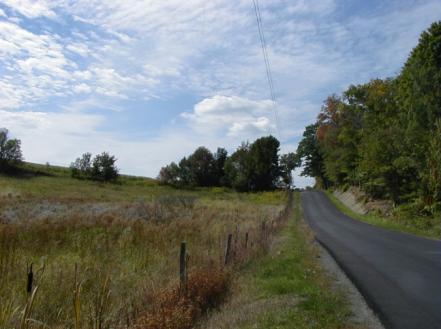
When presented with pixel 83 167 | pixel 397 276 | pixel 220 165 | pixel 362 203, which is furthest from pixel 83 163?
pixel 397 276

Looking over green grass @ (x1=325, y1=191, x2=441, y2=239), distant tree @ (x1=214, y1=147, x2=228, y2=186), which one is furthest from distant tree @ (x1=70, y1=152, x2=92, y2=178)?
green grass @ (x1=325, y1=191, x2=441, y2=239)

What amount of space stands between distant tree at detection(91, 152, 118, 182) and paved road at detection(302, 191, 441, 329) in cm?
7748

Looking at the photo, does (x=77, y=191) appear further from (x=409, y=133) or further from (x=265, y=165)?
(x=265, y=165)

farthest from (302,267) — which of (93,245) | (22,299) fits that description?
(22,299)

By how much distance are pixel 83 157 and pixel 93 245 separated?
8695 centimetres

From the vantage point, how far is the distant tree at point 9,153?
8100 cm

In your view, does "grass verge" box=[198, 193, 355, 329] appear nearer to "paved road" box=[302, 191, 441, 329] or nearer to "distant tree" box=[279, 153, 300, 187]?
"paved road" box=[302, 191, 441, 329]

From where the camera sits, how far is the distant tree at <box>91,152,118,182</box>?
9275 cm

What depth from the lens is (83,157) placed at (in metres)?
94.2

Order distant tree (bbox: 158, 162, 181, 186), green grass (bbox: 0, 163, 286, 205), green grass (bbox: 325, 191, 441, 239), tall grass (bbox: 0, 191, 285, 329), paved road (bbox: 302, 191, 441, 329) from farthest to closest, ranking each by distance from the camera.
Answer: distant tree (bbox: 158, 162, 181, 186) < green grass (bbox: 0, 163, 286, 205) < green grass (bbox: 325, 191, 441, 239) < paved road (bbox: 302, 191, 441, 329) < tall grass (bbox: 0, 191, 285, 329)

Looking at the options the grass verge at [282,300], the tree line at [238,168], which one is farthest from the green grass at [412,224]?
the tree line at [238,168]

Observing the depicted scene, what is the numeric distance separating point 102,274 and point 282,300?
3.43 meters

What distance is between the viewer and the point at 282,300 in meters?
8.71

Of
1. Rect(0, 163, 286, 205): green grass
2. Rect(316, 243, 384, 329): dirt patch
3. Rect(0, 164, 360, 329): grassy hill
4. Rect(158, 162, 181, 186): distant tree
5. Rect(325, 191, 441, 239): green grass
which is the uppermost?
Rect(158, 162, 181, 186): distant tree
